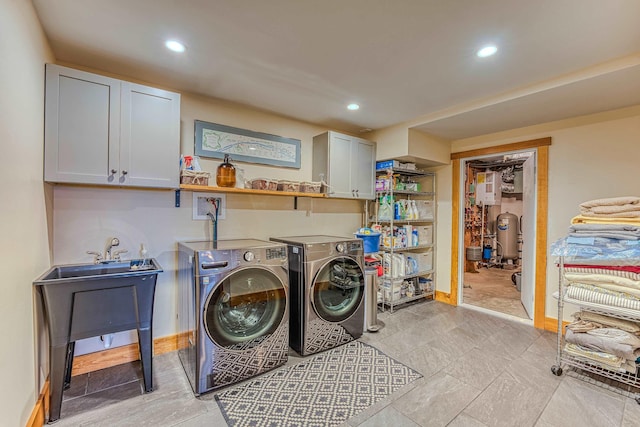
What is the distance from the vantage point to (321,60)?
82.6 inches

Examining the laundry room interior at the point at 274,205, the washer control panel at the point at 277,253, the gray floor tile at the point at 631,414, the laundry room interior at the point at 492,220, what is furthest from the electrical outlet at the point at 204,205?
the laundry room interior at the point at 492,220

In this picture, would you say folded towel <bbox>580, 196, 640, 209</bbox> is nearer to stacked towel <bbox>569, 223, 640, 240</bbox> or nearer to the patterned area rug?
stacked towel <bbox>569, 223, 640, 240</bbox>

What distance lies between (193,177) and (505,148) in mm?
3364

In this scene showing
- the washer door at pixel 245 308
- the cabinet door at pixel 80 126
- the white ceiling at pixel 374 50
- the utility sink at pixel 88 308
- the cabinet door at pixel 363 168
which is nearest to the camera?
the white ceiling at pixel 374 50

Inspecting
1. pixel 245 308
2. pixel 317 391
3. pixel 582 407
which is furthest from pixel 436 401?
pixel 245 308

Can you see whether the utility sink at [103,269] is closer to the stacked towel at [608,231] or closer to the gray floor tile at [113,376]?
the gray floor tile at [113,376]

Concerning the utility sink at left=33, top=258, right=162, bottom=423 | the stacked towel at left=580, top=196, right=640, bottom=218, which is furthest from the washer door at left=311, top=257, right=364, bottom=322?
the stacked towel at left=580, top=196, right=640, bottom=218

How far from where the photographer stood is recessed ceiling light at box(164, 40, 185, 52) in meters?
1.88

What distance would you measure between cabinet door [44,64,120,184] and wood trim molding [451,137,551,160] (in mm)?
3697

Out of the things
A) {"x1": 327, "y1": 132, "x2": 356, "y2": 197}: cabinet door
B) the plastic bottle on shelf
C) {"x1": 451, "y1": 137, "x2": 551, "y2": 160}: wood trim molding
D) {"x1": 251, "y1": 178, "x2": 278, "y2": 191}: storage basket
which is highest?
{"x1": 451, "y1": 137, "x2": 551, "y2": 160}: wood trim molding

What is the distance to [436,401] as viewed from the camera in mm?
1901

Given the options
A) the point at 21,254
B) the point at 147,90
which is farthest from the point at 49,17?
the point at 21,254

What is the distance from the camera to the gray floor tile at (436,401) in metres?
1.75

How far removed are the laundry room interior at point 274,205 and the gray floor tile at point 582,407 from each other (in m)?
0.02
